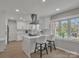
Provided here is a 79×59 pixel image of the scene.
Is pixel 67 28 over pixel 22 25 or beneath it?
beneath

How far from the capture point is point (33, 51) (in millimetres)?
5023

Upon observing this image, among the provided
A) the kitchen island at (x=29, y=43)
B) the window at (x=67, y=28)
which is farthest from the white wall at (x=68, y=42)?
the kitchen island at (x=29, y=43)

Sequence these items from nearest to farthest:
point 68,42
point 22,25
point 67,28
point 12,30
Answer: point 68,42 < point 67,28 < point 12,30 < point 22,25

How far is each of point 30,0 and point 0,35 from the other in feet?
11.1

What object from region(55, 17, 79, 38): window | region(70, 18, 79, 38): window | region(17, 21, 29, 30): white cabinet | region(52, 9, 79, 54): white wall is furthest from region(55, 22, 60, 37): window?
region(17, 21, 29, 30): white cabinet

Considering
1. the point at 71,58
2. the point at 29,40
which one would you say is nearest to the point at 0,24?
the point at 29,40

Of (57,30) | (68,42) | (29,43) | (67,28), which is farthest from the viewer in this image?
(57,30)

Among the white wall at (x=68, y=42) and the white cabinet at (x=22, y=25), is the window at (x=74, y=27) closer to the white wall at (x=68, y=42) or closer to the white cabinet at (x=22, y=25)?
the white wall at (x=68, y=42)

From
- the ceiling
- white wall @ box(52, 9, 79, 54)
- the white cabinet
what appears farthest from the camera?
the white cabinet

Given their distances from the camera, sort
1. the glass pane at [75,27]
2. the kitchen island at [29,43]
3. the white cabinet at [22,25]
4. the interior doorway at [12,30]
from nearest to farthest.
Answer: the kitchen island at [29,43] < the glass pane at [75,27] < the interior doorway at [12,30] < the white cabinet at [22,25]

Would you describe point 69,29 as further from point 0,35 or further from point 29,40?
point 0,35

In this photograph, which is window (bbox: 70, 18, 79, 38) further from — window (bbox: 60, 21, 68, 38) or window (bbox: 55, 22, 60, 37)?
window (bbox: 55, 22, 60, 37)

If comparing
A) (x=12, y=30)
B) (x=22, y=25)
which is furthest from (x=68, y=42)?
(x=12, y=30)

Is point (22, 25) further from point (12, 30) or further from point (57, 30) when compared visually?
point (57, 30)
